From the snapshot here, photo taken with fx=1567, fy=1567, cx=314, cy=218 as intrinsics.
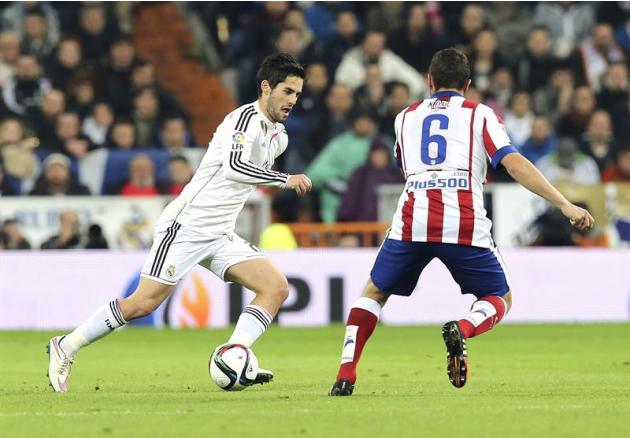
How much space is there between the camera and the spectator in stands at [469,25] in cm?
2116

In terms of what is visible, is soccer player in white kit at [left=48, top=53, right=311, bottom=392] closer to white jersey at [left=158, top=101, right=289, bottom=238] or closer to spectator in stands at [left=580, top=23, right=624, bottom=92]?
white jersey at [left=158, top=101, right=289, bottom=238]

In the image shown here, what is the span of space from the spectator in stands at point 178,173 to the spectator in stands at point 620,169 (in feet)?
17.1

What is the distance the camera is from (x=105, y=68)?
20.4 m

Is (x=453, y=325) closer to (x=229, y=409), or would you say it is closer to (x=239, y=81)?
(x=229, y=409)

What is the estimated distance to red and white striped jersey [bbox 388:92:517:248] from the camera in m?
8.93

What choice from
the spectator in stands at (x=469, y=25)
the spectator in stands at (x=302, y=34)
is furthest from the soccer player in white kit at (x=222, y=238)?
the spectator in stands at (x=469, y=25)

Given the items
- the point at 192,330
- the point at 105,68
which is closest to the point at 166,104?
the point at 105,68

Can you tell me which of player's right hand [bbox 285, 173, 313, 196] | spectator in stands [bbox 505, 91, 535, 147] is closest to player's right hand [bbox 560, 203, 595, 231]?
player's right hand [bbox 285, 173, 313, 196]

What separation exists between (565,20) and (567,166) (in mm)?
3679

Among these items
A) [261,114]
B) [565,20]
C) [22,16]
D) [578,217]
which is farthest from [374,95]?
[578,217]

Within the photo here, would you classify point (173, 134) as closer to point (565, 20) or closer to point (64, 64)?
point (64, 64)

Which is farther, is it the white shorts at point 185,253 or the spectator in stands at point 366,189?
the spectator in stands at point 366,189

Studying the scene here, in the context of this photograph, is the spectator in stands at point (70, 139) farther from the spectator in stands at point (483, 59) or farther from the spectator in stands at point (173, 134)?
the spectator in stands at point (483, 59)

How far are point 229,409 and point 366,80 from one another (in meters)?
12.3
